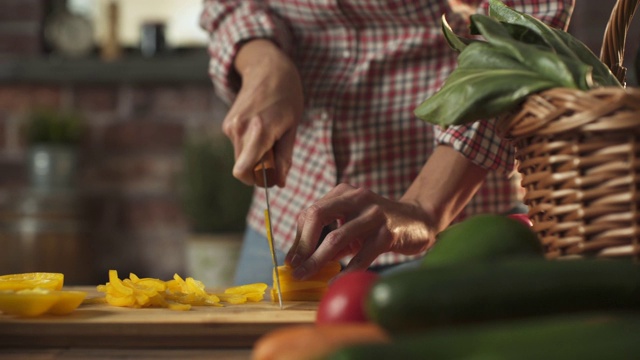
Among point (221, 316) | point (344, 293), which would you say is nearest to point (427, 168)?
point (221, 316)

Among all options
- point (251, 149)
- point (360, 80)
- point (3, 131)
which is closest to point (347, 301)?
point (251, 149)

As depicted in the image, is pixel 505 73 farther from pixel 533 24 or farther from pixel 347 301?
pixel 347 301

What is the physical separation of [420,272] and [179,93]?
2.40 meters

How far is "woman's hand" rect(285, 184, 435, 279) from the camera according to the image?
880mm

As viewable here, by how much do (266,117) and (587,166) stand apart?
19.7 inches

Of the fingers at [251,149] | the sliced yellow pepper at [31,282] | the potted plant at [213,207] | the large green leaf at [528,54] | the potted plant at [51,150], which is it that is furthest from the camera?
the potted plant at [51,150]

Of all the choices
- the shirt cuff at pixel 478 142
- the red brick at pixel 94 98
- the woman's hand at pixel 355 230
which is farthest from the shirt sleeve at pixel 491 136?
the red brick at pixel 94 98

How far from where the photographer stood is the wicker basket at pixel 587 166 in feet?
1.96

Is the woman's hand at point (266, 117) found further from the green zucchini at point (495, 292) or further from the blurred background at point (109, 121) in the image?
the blurred background at point (109, 121)

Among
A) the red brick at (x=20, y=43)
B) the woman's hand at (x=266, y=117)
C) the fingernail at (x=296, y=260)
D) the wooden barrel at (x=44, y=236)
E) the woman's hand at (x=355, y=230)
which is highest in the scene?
the red brick at (x=20, y=43)

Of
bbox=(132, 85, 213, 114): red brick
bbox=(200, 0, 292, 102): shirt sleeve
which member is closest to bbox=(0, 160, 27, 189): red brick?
A: bbox=(132, 85, 213, 114): red brick

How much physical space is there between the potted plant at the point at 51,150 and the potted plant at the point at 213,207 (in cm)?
38

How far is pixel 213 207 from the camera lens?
2.39 metres

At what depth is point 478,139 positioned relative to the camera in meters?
1.03
